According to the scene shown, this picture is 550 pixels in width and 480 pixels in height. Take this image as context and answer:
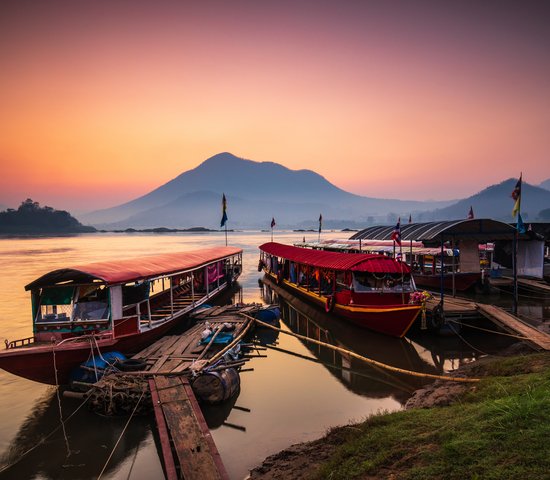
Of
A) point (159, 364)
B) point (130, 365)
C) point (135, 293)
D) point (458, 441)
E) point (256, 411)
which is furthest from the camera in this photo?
point (135, 293)

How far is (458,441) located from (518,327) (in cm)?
1126

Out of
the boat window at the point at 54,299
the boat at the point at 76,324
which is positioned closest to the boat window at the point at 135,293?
the boat at the point at 76,324

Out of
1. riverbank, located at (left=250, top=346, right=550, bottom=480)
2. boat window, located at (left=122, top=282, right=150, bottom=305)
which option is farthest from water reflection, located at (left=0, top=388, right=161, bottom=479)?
boat window, located at (left=122, top=282, right=150, bottom=305)

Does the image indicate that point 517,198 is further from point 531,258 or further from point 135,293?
point 135,293

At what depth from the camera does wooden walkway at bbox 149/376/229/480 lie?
7609 millimetres

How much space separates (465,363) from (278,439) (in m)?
9.20

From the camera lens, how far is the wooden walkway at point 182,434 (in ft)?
25.0

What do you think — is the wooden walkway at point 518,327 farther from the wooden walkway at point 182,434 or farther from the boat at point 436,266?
the wooden walkway at point 182,434

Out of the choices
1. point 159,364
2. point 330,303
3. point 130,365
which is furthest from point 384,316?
point 130,365

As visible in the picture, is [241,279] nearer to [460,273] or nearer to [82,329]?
[460,273]

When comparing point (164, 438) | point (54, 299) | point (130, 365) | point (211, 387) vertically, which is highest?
point (54, 299)

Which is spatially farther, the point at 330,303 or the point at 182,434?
the point at 330,303

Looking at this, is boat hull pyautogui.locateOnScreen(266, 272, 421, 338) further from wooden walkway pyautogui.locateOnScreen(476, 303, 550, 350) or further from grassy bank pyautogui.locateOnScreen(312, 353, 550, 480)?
grassy bank pyautogui.locateOnScreen(312, 353, 550, 480)

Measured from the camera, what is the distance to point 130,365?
12586 millimetres
